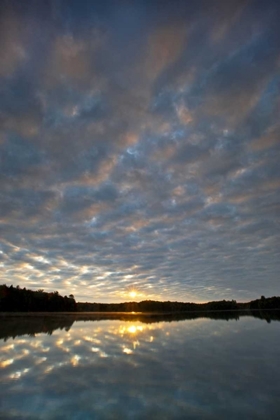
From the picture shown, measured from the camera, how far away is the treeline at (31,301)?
114950 millimetres

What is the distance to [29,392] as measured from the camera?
13.8 meters

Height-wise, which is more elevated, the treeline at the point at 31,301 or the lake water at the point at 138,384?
the treeline at the point at 31,301

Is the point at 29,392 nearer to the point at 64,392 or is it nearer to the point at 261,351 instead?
the point at 64,392

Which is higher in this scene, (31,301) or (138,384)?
(31,301)

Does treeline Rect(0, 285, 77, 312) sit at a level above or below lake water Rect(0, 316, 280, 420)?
above

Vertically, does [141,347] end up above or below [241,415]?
above

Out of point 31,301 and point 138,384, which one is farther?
point 31,301

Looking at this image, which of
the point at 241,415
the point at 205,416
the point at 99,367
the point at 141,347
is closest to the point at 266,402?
the point at 241,415

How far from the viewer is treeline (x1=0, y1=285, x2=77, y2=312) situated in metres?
115

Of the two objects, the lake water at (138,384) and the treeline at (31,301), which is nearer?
the lake water at (138,384)

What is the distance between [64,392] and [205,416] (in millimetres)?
7289

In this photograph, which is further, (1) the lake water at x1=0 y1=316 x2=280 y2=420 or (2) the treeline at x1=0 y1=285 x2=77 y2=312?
(2) the treeline at x1=0 y1=285 x2=77 y2=312

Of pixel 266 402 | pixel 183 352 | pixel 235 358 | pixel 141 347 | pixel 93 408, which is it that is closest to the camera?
pixel 93 408

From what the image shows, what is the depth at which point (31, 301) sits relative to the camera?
411 ft
